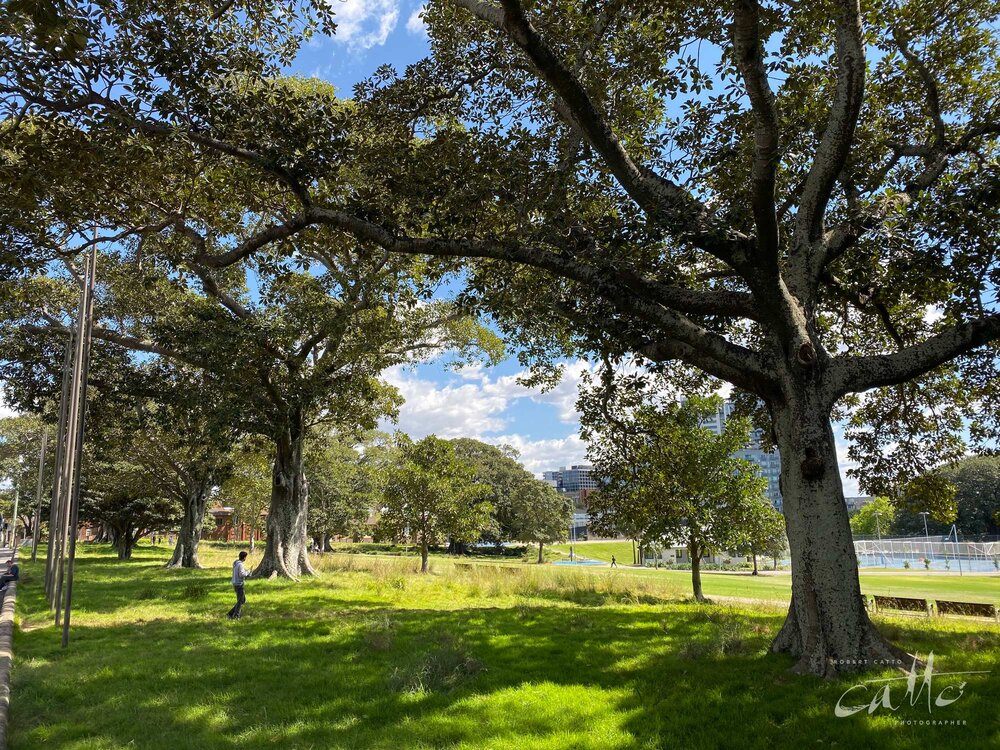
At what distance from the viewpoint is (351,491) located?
2451 inches

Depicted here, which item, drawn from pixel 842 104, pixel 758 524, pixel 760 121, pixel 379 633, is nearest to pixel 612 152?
pixel 760 121

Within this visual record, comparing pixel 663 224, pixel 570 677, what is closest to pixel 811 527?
pixel 570 677

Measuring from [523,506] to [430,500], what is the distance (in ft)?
96.8

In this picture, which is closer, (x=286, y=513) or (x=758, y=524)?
(x=758, y=524)

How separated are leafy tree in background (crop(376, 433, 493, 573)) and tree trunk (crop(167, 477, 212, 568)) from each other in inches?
375

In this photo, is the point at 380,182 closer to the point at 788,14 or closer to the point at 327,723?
the point at 788,14

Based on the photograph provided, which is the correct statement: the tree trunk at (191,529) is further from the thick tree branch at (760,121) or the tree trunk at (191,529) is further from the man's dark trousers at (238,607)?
the thick tree branch at (760,121)

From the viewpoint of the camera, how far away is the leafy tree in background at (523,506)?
199 feet

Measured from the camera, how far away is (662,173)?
33.7 feet

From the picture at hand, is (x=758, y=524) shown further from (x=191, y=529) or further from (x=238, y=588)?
(x=191, y=529)

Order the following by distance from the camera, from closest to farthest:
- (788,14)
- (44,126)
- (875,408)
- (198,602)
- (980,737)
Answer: (980,737) → (44,126) → (788,14) → (875,408) → (198,602)

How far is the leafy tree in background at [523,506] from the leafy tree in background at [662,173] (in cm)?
4720

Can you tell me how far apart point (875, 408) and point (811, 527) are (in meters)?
7.71
